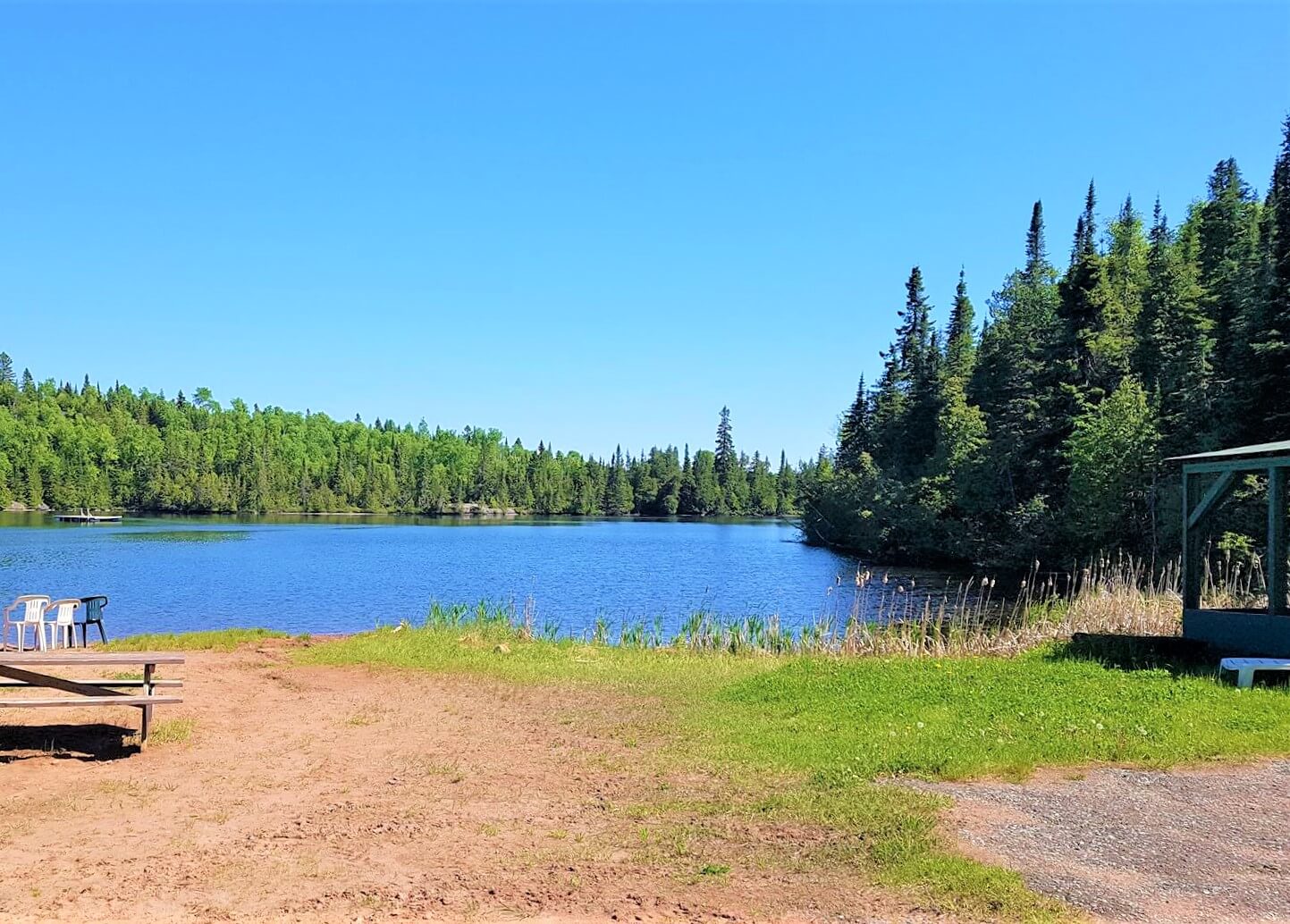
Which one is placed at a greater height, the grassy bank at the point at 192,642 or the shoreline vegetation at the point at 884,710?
the shoreline vegetation at the point at 884,710

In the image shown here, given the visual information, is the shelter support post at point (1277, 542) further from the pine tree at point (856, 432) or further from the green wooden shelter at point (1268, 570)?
the pine tree at point (856, 432)

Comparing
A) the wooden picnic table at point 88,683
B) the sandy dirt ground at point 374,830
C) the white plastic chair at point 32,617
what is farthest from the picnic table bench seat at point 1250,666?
the white plastic chair at point 32,617

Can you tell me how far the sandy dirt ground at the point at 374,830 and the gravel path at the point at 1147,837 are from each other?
112 centimetres

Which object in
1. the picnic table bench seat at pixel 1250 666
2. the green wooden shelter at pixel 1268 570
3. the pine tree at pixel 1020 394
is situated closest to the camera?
the picnic table bench seat at pixel 1250 666

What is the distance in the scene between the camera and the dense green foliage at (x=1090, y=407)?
30094mm

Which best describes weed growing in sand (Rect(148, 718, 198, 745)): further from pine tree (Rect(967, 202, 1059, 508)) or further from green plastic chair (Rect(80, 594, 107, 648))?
pine tree (Rect(967, 202, 1059, 508))

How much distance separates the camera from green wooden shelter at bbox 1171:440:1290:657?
38.6 ft

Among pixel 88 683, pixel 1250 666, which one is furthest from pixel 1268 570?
pixel 88 683

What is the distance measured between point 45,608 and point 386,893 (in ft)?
38.6

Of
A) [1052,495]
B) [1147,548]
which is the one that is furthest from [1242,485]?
[1052,495]

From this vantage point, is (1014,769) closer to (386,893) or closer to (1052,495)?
(386,893)

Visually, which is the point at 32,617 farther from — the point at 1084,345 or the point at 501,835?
the point at 1084,345

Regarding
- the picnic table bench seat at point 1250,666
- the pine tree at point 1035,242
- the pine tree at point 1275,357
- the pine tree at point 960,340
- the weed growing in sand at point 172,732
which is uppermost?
the pine tree at point 1035,242

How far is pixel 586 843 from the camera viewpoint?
5734 millimetres
